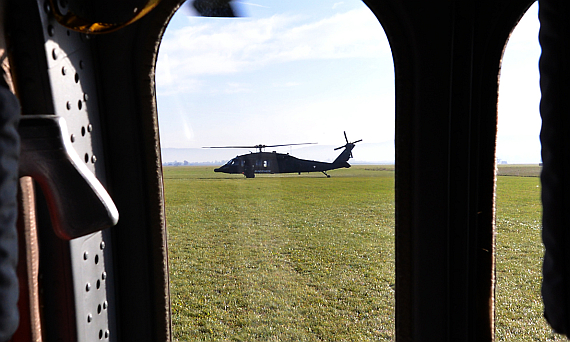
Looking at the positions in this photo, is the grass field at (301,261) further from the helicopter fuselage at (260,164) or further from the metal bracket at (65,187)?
the metal bracket at (65,187)

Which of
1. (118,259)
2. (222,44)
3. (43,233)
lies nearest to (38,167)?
(43,233)

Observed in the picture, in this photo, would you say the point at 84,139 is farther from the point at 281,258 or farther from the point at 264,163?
the point at 281,258

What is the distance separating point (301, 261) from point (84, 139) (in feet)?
10.8

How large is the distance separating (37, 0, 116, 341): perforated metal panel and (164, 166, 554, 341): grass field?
20.4 inches

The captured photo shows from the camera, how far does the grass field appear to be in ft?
5.95

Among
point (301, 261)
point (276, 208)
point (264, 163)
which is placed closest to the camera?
point (264, 163)

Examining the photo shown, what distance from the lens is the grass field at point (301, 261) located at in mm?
1814

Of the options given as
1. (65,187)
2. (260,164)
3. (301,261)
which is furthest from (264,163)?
(65,187)

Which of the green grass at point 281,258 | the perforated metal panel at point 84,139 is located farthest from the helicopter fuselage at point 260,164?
the perforated metal panel at point 84,139

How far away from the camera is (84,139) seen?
0.43 m

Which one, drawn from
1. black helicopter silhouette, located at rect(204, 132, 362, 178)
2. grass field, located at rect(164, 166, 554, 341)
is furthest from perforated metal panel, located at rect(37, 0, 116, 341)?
black helicopter silhouette, located at rect(204, 132, 362, 178)

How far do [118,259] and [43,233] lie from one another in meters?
0.13

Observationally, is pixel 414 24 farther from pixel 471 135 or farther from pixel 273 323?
pixel 273 323

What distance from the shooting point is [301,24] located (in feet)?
10.7
